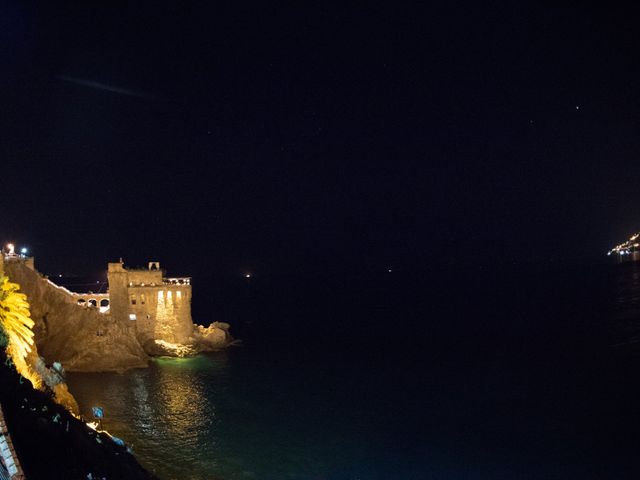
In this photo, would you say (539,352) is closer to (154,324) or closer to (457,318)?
(457,318)

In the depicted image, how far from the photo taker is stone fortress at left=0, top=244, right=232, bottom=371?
5478cm

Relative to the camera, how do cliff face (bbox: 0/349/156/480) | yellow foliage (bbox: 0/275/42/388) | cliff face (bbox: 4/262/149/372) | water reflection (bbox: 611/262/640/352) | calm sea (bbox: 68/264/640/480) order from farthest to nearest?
water reflection (bbox: 611/262/640/352) → cliff face (bbox: 4/262/149/372) → calm sea (bbox: 68/264/640/480) → yellow foliage (bbox: 0/275/42/388) → cliff face (bbox: 0/349/156/480)

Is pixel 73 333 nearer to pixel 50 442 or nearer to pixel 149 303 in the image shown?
pixel 149 303

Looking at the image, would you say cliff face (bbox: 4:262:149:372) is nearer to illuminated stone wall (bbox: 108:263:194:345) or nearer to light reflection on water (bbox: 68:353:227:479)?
light reflection on water (bbox: 68:353:227:479)

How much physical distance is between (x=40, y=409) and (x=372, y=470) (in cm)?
2198

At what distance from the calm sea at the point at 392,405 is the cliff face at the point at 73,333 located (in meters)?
2.59

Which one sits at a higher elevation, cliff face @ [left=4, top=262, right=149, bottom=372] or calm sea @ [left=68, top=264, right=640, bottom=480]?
cliff face @ [left=4, top=262, right=149, bottom=372]

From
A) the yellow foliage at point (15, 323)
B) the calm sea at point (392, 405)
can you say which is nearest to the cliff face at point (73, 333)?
the calm sea at point (392, 405)

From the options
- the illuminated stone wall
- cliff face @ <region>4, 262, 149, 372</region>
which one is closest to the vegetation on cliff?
cliff face @ <region>4, 262, 149, 372</region>

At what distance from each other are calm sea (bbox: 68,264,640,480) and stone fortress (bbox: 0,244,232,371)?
3318mm

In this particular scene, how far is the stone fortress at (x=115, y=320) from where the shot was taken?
180ft

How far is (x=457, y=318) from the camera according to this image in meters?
111

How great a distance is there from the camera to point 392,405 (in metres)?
49.4

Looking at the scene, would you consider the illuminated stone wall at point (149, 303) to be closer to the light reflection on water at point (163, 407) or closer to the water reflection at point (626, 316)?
the light reflection on water at point (163, 407)
